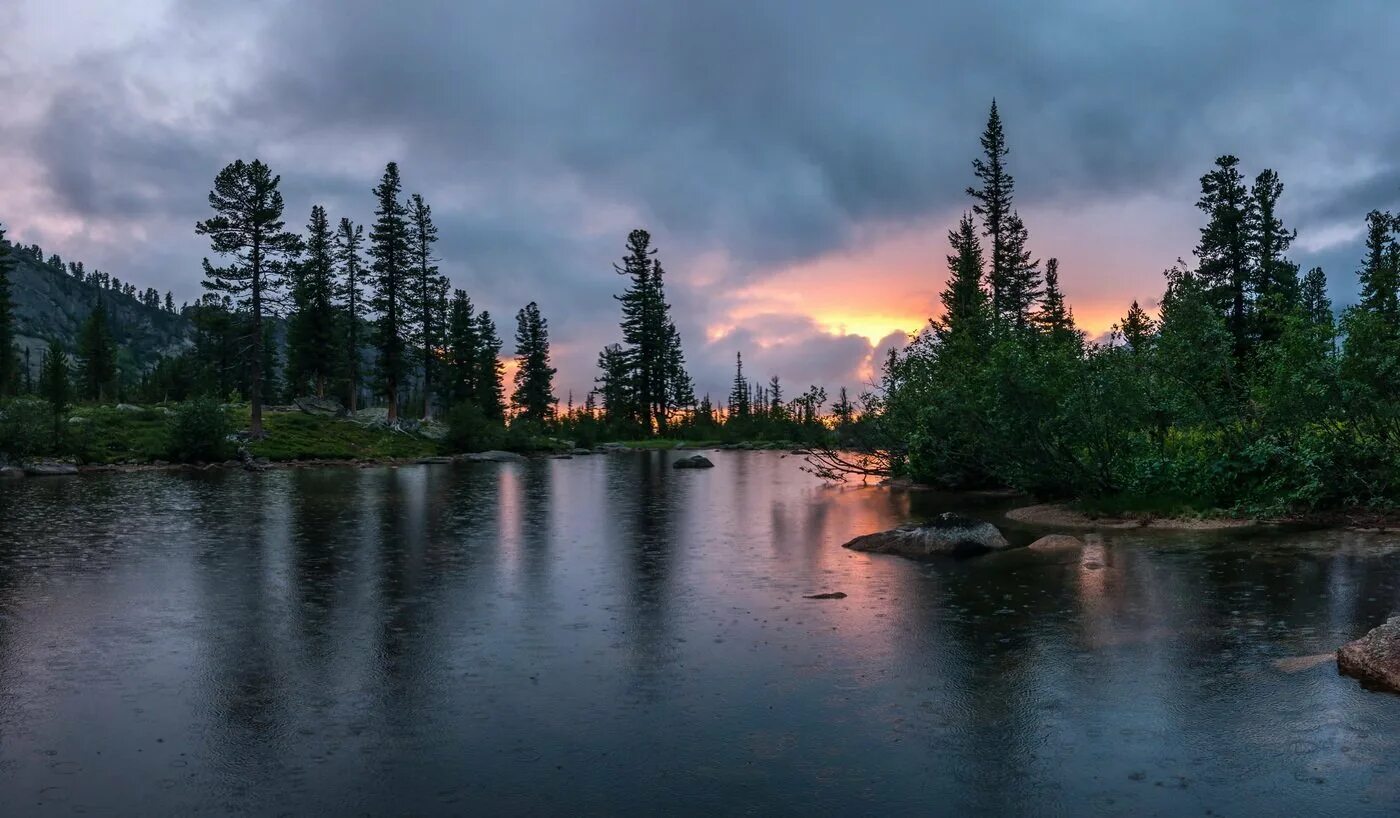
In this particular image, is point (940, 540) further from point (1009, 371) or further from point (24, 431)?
point (24, 431)

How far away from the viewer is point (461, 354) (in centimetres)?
9744

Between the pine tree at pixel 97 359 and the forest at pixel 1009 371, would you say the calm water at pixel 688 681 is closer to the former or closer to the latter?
the forest at pixel 1009 371

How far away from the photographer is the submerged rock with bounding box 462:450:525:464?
66.1m

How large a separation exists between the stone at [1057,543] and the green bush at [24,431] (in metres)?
50.2

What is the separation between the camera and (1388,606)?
11.8 meters

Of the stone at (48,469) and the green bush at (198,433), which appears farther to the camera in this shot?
the green bush at (198,433)

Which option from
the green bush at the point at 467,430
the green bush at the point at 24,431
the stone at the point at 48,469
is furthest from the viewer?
the green bush at the point at 467,430

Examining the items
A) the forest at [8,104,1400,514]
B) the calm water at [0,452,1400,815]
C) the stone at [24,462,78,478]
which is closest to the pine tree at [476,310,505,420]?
the forest at [8,104,1400,514]

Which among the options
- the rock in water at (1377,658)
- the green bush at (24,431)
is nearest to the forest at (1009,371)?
the green bush at (24,431)

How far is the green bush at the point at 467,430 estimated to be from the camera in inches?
2771

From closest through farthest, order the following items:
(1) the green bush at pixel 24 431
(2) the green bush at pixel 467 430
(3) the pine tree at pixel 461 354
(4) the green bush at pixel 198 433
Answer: (1) the green bush at pixel 24 431 → (4) the green bush at pixel 198 433 → (2) the green bush at pixel 467 430 → (3) the pine tree at pixel 461 354

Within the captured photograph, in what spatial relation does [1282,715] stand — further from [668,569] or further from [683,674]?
[668,569]

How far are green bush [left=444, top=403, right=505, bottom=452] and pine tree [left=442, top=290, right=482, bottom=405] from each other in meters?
24.8

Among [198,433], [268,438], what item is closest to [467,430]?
[268,438]
